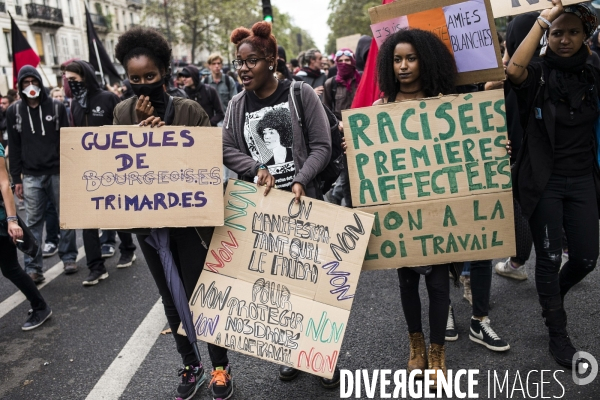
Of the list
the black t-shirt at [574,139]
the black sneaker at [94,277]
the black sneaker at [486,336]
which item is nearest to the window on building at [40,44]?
the black sneaker at [94,277]

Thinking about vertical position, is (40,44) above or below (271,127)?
above

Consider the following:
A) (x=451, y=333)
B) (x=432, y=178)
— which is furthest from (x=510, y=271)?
(x=432, y=178)

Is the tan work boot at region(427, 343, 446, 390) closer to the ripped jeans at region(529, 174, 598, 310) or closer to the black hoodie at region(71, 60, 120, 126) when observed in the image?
the ripped jeans at region(529, 174, 598, 310)

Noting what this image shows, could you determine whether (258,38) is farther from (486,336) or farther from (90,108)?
(90,108)

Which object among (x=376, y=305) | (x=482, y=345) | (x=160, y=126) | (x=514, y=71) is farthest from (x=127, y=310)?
(x=514, y=71)

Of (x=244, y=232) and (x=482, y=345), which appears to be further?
(x=482, y=345)

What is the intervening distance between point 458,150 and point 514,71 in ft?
1.61

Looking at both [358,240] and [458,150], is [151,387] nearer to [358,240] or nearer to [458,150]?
[358,240]

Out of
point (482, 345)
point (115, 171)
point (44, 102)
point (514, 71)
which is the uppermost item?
point (44, 102)

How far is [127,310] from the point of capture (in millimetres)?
4512

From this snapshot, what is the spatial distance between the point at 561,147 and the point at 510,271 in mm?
1782

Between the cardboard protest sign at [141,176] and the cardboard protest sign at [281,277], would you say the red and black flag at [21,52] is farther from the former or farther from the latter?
the cardboard protest sign at [281,277]

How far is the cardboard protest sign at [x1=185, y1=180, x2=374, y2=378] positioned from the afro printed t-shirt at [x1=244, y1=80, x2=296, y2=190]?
0.73 feet

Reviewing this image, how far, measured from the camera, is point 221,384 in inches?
118
